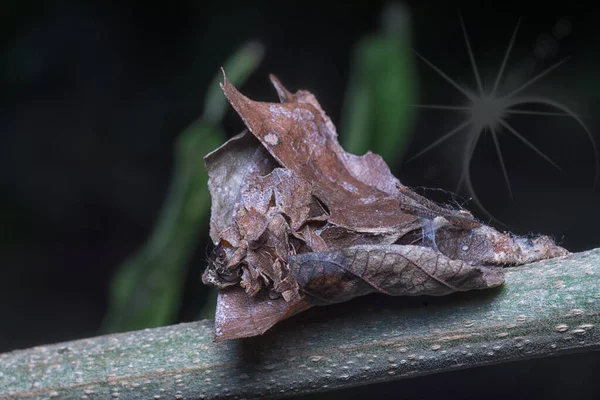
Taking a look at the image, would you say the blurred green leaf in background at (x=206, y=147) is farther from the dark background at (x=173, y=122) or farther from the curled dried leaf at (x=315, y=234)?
the curled dried leaf at (x=315, y=234)

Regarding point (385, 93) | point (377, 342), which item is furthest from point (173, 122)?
point (377, 342)

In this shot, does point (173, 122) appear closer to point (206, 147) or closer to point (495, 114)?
point (206, 147)

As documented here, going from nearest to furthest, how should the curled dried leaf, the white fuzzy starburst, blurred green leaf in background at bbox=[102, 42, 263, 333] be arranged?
the curled dried leaf
the white fuzzy starburst
blurred green leaf in background at bbox=[102, 42, 263, 333]

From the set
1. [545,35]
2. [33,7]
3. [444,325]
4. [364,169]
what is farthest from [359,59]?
[33,7]

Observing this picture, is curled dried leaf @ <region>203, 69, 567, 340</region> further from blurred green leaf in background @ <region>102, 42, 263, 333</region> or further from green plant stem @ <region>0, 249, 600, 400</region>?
blurred green leaf in background @ <region>102, 42, 263, 333</region>

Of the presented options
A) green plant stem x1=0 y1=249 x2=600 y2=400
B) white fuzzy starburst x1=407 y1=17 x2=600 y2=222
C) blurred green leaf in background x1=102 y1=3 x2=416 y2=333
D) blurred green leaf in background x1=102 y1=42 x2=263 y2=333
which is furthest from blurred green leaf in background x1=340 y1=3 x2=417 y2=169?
green plant stem x1=0 y1=249 x2=600 y2=400

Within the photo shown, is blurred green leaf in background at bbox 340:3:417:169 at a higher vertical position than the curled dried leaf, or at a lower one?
higher

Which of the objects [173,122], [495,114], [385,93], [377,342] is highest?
[173,122]
